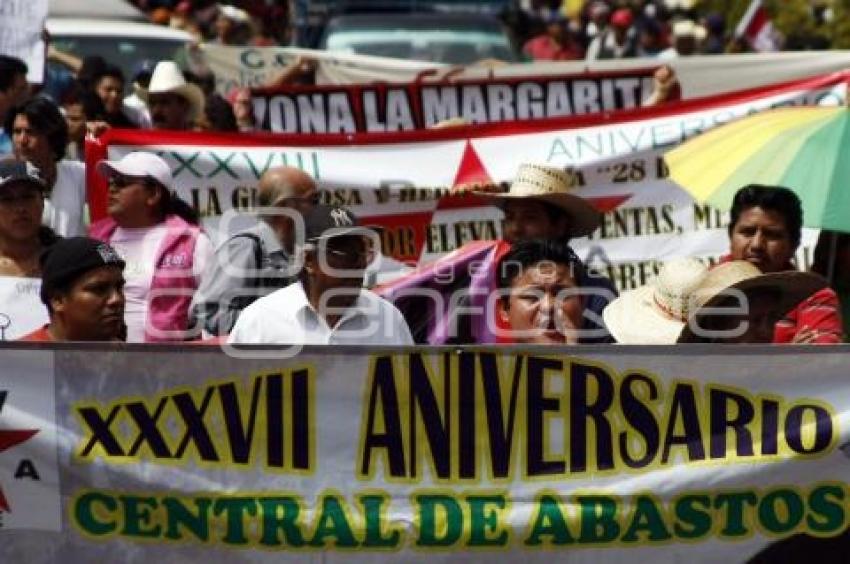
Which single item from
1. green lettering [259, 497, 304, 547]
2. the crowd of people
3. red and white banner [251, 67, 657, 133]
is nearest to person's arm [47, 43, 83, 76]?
red and white banner [251, 67, 657, 133]

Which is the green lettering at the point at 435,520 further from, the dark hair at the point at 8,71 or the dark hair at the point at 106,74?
the dark hair at the point at 106,74

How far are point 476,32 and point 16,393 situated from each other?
1388cm

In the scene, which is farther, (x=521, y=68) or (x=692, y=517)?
(x=521, y=68)

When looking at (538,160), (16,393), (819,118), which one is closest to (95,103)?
(538,160)

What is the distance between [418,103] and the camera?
13312 millimetres

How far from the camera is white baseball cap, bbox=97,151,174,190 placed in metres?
8.80

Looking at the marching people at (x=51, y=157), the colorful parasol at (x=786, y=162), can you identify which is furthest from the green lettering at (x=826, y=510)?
the marching people at (x=51, y=157)

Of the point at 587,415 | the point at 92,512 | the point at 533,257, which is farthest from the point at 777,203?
the point at 92,512

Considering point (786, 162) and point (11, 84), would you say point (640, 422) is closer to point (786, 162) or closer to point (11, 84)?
point (786, 162)

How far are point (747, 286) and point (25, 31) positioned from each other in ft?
17.8

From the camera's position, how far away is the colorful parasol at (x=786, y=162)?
9.12m

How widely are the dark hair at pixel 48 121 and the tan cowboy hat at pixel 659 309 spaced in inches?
114

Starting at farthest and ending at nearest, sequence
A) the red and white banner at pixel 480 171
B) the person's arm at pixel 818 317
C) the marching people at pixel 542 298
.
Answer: the red and white banner at pixel 480 171, the person's arm at pixel 818 317, the marching people at pixel 542 298

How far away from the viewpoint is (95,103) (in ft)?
39.7
